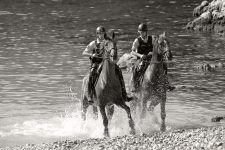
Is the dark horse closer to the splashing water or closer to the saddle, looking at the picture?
the saddle

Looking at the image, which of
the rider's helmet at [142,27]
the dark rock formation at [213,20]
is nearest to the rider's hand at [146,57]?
the rider's helmet at [142,27]

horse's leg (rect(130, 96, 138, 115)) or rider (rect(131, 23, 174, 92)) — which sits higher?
rider (rect(131, 23, 174, 92))

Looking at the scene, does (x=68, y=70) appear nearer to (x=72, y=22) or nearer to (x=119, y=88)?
(x=119, y=88)

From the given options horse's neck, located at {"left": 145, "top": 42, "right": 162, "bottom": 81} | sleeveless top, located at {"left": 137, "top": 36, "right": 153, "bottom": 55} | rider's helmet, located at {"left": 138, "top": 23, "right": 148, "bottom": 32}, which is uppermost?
rider's helmet, located at {"left": 138, "top": 23, "right": 148, "bottom": 32}

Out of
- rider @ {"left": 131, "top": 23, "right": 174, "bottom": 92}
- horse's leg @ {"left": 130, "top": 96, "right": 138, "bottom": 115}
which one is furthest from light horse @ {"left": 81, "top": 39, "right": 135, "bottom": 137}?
horse's leg @ {"left": 130, "top": 96, "right": 138, "bottom": 115}

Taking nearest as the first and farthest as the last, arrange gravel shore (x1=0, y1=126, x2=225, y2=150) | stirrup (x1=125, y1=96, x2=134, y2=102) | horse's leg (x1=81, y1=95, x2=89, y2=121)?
1. gravel shore (x1=0, y1=126, x2=225, y2=150)
2. stirrup (x1=125, y1=96, x2=134, y2=102)
3. horse's leg (x1=81, y1=95, x2=89, y2=121)

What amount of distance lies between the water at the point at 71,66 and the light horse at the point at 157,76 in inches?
Answer: 44.0

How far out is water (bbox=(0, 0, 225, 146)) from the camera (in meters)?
21.9

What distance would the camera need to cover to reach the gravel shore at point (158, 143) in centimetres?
1558

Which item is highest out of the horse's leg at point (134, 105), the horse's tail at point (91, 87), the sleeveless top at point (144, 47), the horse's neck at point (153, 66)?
the sleeveless top at point (144, 47)

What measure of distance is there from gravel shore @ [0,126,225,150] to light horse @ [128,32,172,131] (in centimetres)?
230

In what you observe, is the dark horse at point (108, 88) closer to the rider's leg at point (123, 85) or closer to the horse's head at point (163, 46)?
the rider's leg at point (123, 85)

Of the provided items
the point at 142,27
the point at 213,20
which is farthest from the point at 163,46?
the point at 213,20

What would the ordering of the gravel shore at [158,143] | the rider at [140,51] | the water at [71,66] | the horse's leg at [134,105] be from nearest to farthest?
the gravel shore at [158,143]
the rider at [140,51]
the horse's leg at [134,105]
the water at [71,66]
